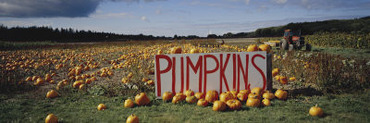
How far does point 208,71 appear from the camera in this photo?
12.6 feet

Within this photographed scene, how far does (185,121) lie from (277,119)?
119 centimetres

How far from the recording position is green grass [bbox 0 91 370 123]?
9.27ft

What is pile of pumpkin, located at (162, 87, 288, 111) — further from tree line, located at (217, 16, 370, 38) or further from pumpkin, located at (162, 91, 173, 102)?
tree line, located at (217, 16, 370, 38)

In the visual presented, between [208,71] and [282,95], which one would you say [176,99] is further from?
[282,95]

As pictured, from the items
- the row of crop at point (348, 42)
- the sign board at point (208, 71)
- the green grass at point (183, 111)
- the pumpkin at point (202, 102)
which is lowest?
the green grass at point (183, 111)

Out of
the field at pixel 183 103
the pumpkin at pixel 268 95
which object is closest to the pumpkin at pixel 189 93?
the field at pixel 183 103

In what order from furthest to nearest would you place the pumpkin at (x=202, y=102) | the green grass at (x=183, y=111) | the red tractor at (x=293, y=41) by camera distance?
the red tractor at (x=293, y=41) < the pumpkin at (x=202, y=102) < the green grass at (x=183, y=111)

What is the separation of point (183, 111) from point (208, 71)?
3.23 feet

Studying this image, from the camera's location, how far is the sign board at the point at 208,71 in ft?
12.6

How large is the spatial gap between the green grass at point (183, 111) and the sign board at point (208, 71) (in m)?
0.44

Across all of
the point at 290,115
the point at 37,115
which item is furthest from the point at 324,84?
the point at 37,115

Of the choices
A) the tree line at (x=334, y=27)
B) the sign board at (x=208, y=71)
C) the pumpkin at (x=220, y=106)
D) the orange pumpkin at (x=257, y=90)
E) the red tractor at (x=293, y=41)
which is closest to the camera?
the pumpkin at (x=220, y=106)

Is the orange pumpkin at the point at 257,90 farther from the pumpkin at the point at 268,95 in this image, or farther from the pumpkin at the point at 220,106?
the pumpkin at the point at 220,106

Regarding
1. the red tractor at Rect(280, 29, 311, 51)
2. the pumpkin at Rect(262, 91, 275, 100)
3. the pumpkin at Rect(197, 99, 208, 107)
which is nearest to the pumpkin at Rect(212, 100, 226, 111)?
the pumpkin at Rect(197, 99, 208, 107)
